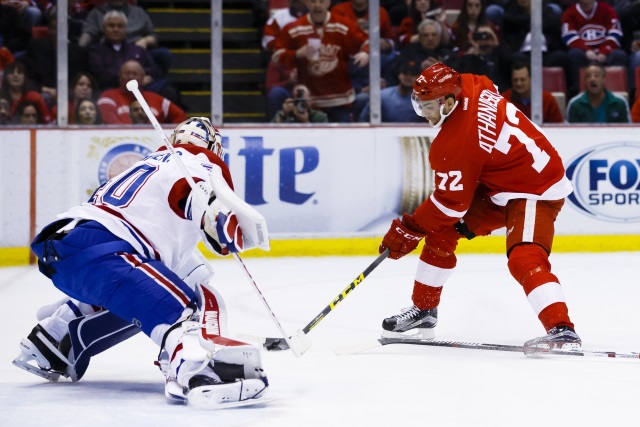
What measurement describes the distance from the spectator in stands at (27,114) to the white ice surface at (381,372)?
1.29 meters

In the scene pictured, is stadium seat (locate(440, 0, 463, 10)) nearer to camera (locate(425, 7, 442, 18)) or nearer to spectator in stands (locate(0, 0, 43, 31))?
camera (locate(425, 7, 442, 18))

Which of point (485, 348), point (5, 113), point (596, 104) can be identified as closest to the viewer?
point (485, 348)

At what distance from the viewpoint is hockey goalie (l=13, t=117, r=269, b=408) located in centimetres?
289

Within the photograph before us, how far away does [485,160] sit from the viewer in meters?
3.92

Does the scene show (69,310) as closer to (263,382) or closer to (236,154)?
(263,382)

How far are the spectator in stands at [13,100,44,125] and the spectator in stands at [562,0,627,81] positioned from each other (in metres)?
3.17

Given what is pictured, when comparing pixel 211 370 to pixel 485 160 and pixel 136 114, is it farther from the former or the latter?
pixel 136 114

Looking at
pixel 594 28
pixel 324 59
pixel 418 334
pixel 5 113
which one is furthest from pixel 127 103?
pixel 418 334

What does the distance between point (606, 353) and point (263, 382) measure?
1.29 metres

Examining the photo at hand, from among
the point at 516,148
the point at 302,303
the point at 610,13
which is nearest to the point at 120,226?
the point at 516,148

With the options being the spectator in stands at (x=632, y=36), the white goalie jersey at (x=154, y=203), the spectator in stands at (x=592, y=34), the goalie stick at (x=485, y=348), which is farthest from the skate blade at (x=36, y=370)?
the spectator in stands at (x=632, y=36)

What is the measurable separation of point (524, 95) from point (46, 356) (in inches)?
170

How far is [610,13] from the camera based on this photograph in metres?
7.37

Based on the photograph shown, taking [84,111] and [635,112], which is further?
[635,112]
